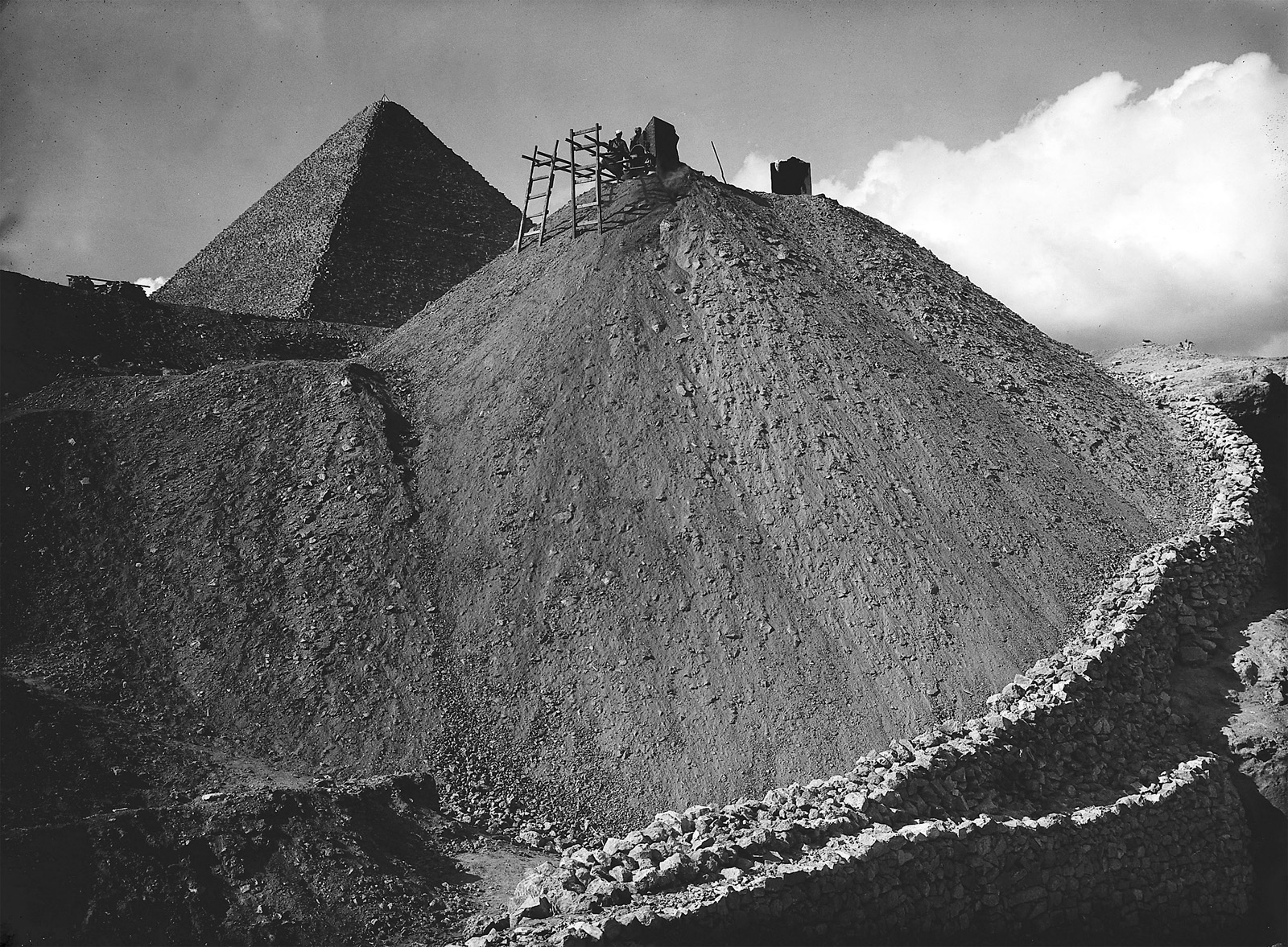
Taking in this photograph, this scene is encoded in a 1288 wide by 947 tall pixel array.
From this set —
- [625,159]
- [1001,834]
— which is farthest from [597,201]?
[1001,834]

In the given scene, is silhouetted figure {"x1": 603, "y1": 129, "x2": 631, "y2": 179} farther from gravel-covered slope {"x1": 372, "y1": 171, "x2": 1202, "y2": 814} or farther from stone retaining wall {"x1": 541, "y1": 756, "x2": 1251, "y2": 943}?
stone retaining wall {"x1": 541, "y1": 756, "x2": 1251, "y2": 943}

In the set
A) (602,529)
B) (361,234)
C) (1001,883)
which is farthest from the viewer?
(361,234)

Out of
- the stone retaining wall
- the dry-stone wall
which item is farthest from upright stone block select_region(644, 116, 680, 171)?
the stone retaining wall

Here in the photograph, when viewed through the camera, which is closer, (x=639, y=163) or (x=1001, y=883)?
(x=1001, y=883)

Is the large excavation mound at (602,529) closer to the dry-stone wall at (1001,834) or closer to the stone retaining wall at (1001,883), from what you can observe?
the dry-stone wall at (1001,834)

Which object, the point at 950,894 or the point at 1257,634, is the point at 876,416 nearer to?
the point at 1257,634

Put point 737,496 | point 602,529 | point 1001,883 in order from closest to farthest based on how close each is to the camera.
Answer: point 1001,883 → point 602,529 → point 737,496

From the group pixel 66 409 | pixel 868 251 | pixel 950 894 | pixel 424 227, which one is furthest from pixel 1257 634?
pixel 424 227

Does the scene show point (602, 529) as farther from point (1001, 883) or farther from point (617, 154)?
point (617, 154)
